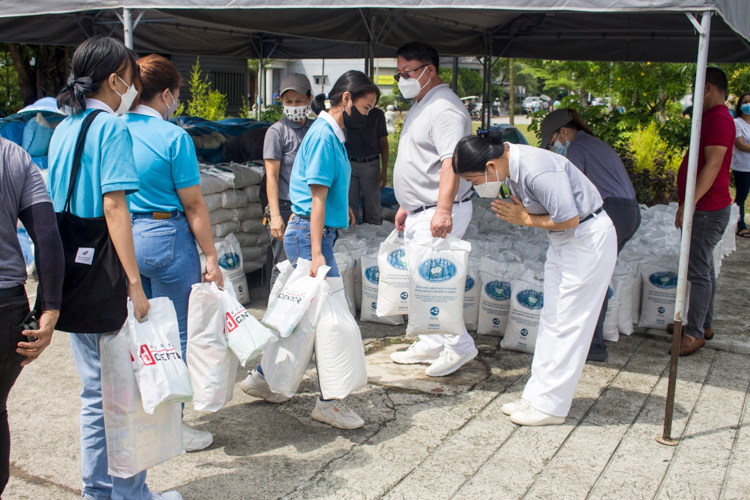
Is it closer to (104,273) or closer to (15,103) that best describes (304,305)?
(104,273)

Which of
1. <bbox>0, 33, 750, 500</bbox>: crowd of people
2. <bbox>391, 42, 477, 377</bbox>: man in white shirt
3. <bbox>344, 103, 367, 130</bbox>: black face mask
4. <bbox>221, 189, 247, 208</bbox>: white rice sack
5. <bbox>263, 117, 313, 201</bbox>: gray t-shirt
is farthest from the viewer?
<bbox>344, 103, 367, 130</bbox>: black face mask

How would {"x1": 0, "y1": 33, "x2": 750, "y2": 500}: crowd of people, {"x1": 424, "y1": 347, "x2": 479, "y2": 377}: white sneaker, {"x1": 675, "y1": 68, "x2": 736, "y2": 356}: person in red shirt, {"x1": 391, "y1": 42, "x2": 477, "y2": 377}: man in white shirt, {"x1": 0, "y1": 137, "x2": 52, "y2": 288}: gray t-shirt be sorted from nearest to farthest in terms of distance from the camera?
{"x1": 0, "y1": 137, "x2": 52, "y2": 288}: gray t-shirt
{"x1": 0, "y1": 33, "x2": 750, "y2": 500}: crowd of people
{"x1": 391, "y1": 42, "x2": 477, "y2": 377}: man in white shirt
{"x1": 424, "y1": 347, "x2": 479, "y2": 377}: white sneaker
{"x1": 675, "y1": 68, "x2": 736, "y2": 356}: person in red shirt

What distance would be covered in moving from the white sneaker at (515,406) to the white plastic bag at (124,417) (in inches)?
73.8

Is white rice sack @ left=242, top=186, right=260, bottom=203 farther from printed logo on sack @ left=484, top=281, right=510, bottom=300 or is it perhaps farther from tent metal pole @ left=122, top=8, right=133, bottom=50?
printed logo on sack @ left=484, top=281, right=510, bottom=300

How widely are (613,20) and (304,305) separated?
5240mm

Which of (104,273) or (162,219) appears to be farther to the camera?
(162,219)

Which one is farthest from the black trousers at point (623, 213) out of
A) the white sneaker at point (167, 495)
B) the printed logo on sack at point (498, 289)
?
the white sneaker at point (167, 495)

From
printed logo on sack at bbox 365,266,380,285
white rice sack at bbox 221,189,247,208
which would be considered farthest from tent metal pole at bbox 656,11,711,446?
white rice sack at bbox 221,189,247,208

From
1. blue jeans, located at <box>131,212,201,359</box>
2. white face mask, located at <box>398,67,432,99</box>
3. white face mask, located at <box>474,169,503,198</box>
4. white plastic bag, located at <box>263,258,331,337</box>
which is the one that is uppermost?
white face mask, located at <box>398,67,432,99</box>

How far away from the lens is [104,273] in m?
2.19

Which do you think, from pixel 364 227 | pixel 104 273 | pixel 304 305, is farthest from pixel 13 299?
pixel 364 227

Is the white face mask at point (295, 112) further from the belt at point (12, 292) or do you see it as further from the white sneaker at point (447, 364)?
the belt at point (12, 292)

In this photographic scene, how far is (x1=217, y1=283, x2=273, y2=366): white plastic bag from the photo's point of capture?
2.76 m

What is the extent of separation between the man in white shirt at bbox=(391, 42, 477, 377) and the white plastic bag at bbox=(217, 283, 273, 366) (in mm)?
1298
